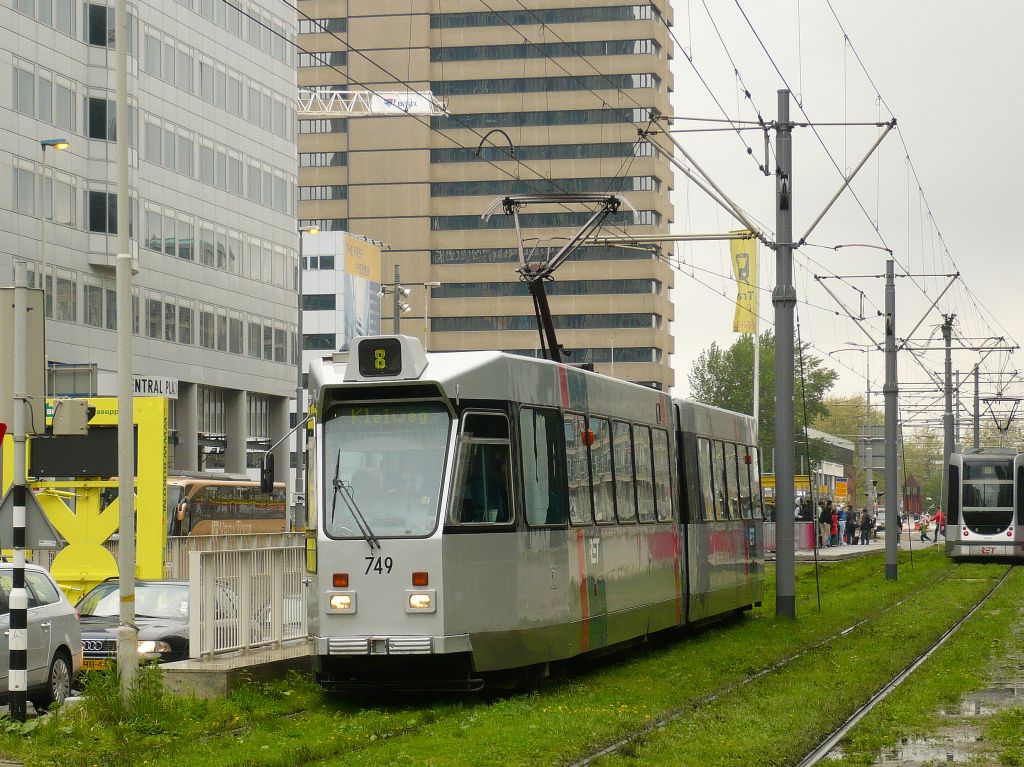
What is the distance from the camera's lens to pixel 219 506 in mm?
48500

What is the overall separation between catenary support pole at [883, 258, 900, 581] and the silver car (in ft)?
74.7

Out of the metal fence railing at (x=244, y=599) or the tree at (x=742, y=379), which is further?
the tree at (x=742, y=379)

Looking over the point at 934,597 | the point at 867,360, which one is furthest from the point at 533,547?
the point at 867,360

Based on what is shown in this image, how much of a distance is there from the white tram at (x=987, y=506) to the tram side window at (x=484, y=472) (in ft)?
120

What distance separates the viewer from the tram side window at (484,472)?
1412 centimetres

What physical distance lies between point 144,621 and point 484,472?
5942 millimetres

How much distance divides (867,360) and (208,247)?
86.1 feet

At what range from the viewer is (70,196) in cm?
5325

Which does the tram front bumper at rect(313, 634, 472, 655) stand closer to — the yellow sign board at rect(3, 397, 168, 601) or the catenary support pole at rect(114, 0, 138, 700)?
the catenary support pole at rect(114, 0, 138, 700)

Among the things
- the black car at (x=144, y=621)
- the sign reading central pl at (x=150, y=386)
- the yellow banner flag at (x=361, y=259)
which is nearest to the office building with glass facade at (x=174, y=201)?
the sign reading central pl at (x=150, y=386)

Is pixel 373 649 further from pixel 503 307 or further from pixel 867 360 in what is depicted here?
pixel 503 307

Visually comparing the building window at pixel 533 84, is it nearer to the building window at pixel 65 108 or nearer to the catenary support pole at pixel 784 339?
the building window at pixel 65 108

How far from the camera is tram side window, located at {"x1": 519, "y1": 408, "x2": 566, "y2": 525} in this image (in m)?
14.9

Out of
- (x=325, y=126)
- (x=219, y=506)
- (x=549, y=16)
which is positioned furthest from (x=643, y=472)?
(x=325, y=126)
